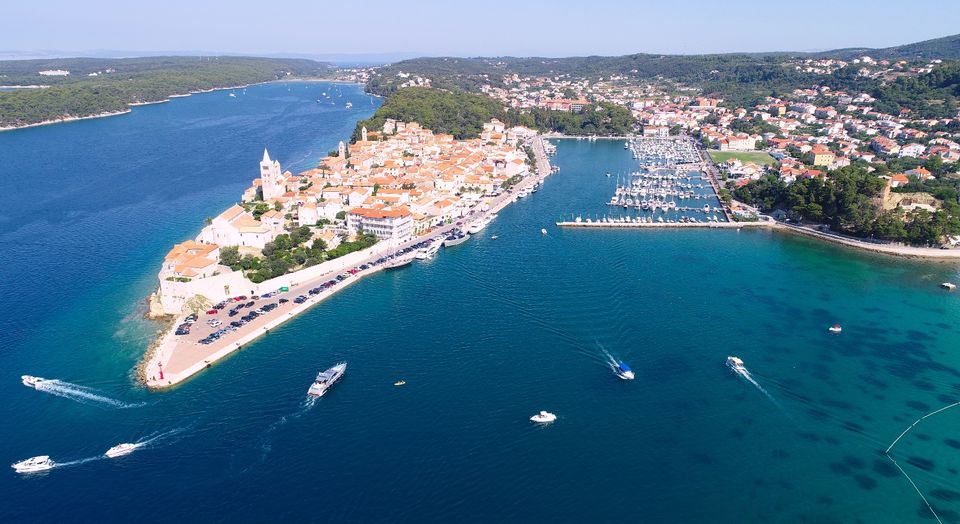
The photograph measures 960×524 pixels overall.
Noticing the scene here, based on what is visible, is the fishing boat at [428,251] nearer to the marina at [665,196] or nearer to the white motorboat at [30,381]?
the marina at [665,196]

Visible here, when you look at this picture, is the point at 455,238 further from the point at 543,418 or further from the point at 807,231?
the point at 807,231

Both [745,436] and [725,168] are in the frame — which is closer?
[745,436]

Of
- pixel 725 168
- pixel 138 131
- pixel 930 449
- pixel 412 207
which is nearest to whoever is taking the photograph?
pixel 930 449

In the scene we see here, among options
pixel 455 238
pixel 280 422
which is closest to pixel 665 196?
pixel 455 238

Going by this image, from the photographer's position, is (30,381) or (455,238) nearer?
(30,381)

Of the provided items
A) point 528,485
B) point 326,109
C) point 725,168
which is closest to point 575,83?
point 326,109

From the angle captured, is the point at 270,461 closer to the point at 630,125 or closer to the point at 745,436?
the point at 745,436

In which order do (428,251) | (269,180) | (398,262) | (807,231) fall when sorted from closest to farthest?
Result: 1. (398,262)
2. (428,251)
3. (807,231)
4. (269,180)
